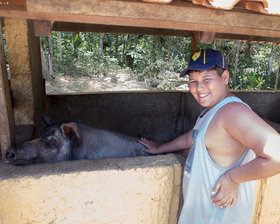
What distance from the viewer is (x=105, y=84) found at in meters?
13.7

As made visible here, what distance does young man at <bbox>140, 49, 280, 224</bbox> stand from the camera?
57.7 inches

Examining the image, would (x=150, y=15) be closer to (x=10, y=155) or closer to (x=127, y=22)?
(x=127, y=22)

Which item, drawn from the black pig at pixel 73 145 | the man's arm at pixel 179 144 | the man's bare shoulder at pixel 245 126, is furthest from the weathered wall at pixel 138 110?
the man's bare shoulder at pixel 245 126

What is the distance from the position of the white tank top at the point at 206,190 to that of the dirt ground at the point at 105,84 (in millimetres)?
10684

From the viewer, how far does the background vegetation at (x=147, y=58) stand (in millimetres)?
12500

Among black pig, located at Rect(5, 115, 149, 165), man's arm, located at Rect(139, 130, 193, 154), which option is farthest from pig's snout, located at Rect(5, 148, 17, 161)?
man's arm, located at Rect(139, 130, 193, 154)

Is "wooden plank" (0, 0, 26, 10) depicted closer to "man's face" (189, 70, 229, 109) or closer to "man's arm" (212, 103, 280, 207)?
"man's face" (189, 70, 229, 109)

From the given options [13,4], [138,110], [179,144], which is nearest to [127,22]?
[13,4]

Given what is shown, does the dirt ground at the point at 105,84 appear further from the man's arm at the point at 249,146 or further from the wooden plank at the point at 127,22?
the man's arm at the point at 249,146

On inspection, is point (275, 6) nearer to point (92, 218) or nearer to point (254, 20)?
point (254, 20)

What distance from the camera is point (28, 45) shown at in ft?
9.68

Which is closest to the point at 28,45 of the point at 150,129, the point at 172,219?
the point at 172,219

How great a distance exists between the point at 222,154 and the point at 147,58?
13.8 meters

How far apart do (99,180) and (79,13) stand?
1.31 m
